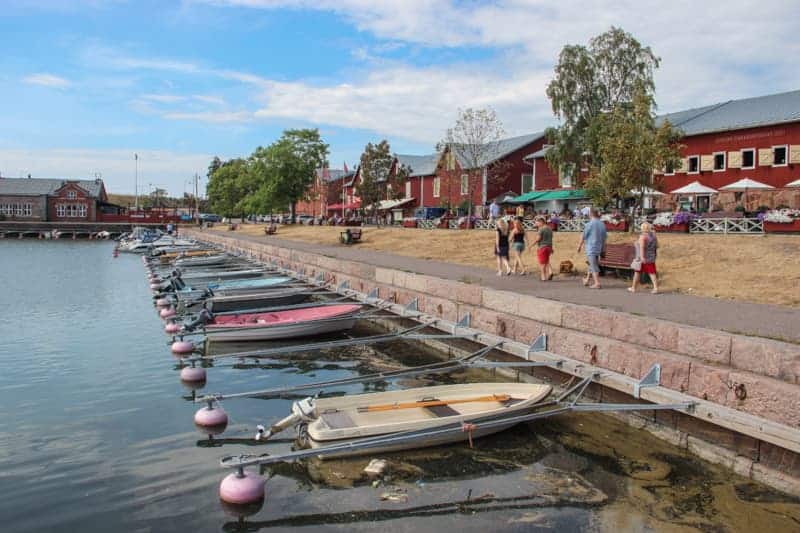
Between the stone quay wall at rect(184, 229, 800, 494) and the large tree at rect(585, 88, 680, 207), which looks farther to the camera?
the large tree at rect(585, 88, 680, 207)

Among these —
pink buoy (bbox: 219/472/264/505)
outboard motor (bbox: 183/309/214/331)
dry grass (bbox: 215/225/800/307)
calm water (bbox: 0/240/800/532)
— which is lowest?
calm water (bbox: 0/240/800/532)

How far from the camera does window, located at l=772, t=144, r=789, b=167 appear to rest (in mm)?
35312

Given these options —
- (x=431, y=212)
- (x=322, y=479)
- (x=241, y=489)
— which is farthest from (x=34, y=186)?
(x=241, y=489)

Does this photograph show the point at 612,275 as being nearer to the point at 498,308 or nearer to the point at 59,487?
the point at 498,308

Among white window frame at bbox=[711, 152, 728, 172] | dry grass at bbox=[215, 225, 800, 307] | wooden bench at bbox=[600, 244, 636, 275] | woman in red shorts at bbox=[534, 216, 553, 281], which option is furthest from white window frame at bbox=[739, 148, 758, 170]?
woman in red shorts at bbox=[534, 216, 553, 281]

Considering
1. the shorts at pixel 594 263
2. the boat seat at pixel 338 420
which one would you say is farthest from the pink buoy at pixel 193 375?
the shorts at pixel 594 263

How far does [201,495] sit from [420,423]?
2909mm

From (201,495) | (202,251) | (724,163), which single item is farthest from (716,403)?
(202,251)

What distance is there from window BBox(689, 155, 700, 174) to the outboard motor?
34.1 metres

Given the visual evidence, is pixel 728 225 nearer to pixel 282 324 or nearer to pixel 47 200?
pixel 282 324

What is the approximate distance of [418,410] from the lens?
9.42m

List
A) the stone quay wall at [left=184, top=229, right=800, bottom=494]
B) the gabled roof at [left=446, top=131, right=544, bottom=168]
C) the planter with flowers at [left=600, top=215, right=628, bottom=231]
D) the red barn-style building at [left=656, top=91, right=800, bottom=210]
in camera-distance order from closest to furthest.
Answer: the stone quay wall at [left=184, top=229, right=800, bottom=494] → the planter with flowers at [left=600, top=215, right=628, bottom=231] → the red barn-style building at [left=656, top=91, right=800, bottom=210] → the gabled roof at [left=446, top=131, right=544, bottom=168]

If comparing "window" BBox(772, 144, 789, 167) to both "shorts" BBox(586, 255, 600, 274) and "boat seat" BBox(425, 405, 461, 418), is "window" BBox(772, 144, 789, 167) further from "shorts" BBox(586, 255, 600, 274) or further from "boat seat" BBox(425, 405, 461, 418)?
"boat seat" BBox(425, 405, 461, 418)

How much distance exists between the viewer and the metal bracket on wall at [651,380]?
9.20 m
